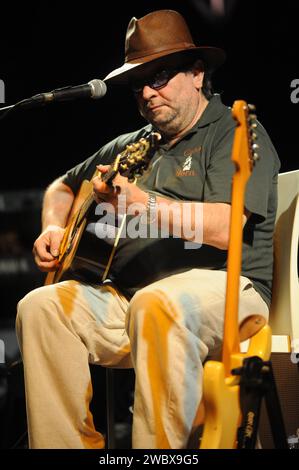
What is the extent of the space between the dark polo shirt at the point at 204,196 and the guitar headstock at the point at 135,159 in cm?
22

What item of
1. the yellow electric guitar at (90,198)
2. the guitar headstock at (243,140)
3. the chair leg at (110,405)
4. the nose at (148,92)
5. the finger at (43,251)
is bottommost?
the chair leg at (110,405)

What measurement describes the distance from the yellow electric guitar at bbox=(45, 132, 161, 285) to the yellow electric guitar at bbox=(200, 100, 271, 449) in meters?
0.37

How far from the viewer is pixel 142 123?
362 centimetres

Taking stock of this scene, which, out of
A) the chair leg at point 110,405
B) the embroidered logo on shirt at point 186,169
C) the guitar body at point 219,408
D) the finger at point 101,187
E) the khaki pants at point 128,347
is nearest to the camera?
the guitar body at point 219,408

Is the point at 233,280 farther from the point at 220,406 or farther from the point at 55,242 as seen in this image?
the point at 55,242

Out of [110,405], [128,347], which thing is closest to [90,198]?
[128,347]

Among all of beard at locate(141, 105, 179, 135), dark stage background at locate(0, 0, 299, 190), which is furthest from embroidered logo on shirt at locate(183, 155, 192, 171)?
dark stage background at locate(0, 0, 299, 190)

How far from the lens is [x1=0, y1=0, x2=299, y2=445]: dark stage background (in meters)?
3.11

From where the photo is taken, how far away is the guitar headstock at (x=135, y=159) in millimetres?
1997

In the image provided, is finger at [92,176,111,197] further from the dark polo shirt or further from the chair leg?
the chair leg

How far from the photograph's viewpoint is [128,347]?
7.37 ft

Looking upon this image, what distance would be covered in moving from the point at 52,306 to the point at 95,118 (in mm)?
1782

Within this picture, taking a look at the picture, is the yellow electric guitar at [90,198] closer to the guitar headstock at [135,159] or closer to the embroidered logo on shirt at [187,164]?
the guitar headstock at [135,159]

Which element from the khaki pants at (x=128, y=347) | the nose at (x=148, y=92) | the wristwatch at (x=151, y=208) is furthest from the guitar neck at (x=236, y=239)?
the nose at (x=148, y=92)
